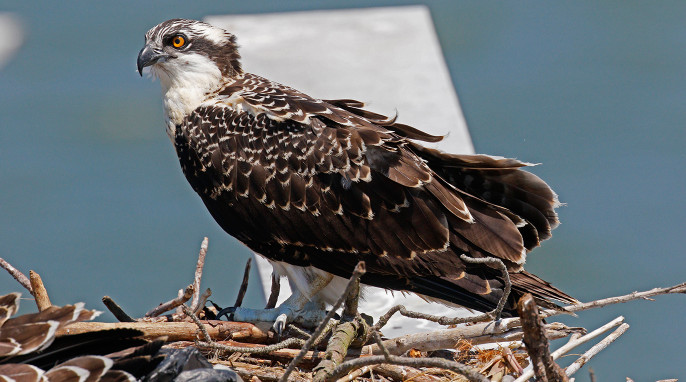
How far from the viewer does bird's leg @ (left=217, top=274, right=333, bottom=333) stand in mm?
4547

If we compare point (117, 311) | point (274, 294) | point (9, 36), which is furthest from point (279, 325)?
point (9, 36)

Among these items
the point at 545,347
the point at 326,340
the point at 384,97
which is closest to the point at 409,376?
the point at 326,340

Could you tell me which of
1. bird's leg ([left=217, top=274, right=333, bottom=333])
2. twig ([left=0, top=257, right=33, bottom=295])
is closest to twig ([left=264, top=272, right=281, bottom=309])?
bird's leg ([left=217, top=274, right=333, bottom=333])

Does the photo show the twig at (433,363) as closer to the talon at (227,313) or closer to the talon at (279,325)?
the talon at (279,325)

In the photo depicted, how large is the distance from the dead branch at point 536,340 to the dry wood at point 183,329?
1487 millimetres

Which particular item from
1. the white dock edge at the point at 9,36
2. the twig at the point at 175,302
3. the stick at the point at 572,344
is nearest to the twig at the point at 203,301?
the twig at the point at 175,302

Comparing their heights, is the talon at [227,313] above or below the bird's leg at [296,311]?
below

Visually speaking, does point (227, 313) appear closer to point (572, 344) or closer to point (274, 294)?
point (274, 294)

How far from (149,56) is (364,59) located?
368 centimetres

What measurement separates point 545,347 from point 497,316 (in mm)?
723

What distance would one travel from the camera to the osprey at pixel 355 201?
4.36m

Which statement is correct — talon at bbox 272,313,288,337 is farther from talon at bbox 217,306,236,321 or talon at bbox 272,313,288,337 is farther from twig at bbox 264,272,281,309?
twig at bbox 264,272,281,309

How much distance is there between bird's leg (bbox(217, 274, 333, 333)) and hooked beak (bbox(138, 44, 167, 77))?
127 cm

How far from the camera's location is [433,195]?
438 centimetres
